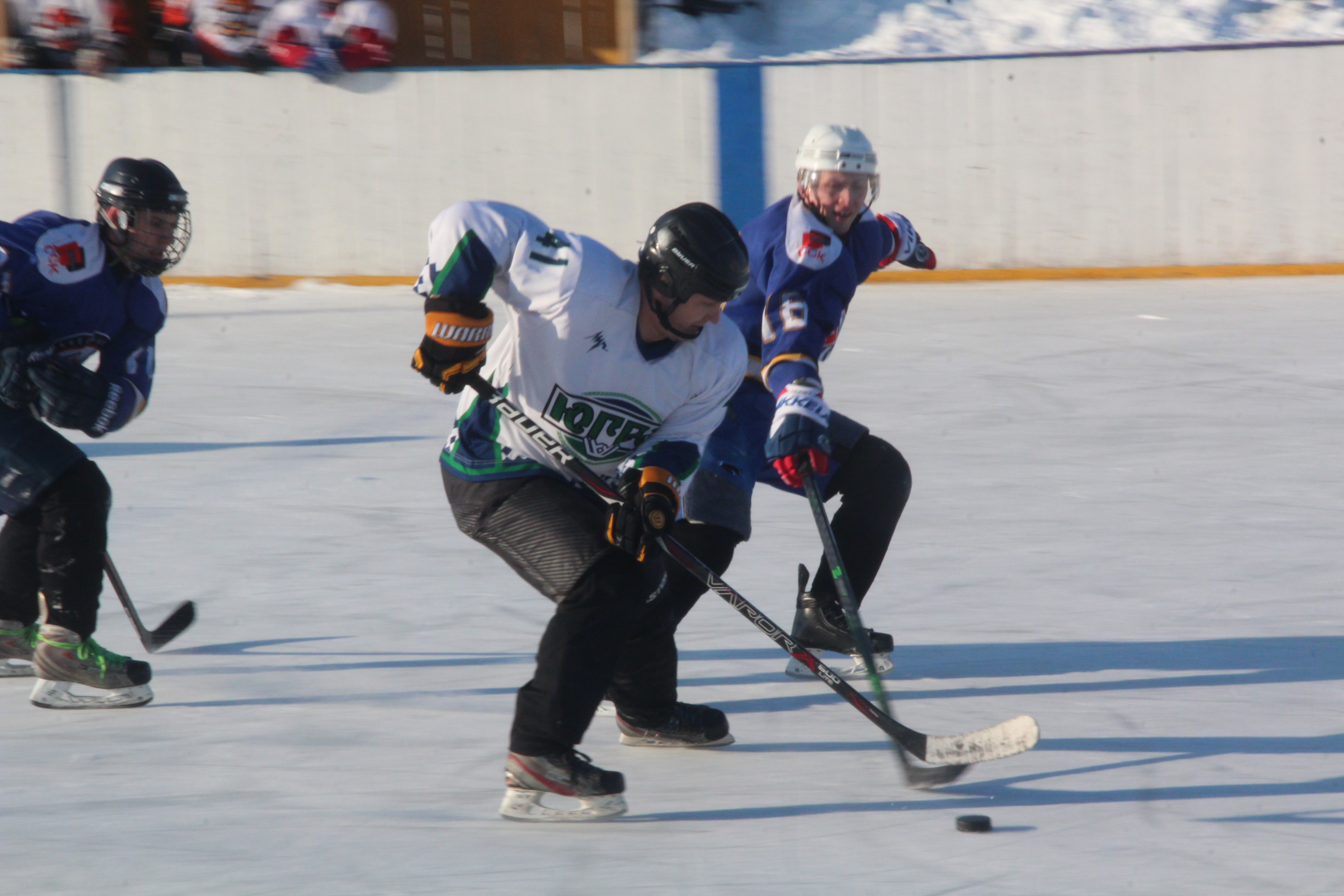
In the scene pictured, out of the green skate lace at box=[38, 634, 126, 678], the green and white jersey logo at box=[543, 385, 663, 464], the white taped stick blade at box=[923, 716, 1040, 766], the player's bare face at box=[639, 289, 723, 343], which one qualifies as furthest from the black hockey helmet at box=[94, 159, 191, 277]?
the white taped stick blade at box=[923, 716, 1040, 766]

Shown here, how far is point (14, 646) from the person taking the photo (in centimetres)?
340

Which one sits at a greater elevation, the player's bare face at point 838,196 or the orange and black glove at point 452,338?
the player's bare face at point 838,196

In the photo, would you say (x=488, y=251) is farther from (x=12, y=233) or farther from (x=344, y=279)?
(x=344, y=279)

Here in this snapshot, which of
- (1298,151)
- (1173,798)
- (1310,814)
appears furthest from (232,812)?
(1298,151)

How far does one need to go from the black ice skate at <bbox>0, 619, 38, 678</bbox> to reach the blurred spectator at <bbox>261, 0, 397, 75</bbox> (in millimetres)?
7612

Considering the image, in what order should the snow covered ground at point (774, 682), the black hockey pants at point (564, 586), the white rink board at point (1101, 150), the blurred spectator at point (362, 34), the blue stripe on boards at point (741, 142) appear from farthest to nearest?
the blurred spectator at point (362, 34)
the blue stripe on boards at point (741, 142)
the white rink board at point (1101, 150)
the black hockey pants at point (564, 586)
the snow covered ground at point (774, 682)

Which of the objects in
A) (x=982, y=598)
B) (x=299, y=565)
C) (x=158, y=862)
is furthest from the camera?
(x=299, y=565)

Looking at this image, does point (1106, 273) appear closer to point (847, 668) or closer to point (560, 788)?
point (847, 668)

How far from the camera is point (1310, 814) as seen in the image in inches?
103

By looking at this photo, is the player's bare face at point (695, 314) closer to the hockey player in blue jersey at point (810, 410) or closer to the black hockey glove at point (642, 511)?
the black hockey glove at point (642, 511)

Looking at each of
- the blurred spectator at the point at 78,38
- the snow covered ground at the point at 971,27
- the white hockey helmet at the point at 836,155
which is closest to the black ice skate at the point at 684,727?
the white hockey helmet at the point at 836,155

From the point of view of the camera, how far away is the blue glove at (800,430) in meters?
3.16

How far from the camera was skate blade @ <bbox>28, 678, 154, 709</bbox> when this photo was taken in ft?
10.5

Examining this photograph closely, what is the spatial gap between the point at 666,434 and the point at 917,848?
92cm
